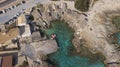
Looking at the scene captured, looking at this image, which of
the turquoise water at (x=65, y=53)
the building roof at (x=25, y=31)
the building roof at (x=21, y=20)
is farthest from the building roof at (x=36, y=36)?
the building roof at (x=21, y=20)

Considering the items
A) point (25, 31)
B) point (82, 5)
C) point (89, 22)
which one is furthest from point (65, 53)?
point (82, 5)

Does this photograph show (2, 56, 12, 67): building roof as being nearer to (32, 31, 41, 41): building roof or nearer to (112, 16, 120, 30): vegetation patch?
(32, 31, 41, 41): building roof

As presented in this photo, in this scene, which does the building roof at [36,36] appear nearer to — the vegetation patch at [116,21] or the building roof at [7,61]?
the building roof at [7,61]

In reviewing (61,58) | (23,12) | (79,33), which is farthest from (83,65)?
(23,12)

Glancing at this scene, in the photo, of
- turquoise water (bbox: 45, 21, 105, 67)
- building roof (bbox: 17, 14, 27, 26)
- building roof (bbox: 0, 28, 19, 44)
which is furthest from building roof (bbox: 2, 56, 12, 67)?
building roof (bbox: 17, 14, 27, 26)

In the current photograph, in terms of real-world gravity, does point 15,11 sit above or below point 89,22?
above

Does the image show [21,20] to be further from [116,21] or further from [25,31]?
[116,21]

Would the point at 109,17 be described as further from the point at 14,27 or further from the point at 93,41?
the point at 14,27
